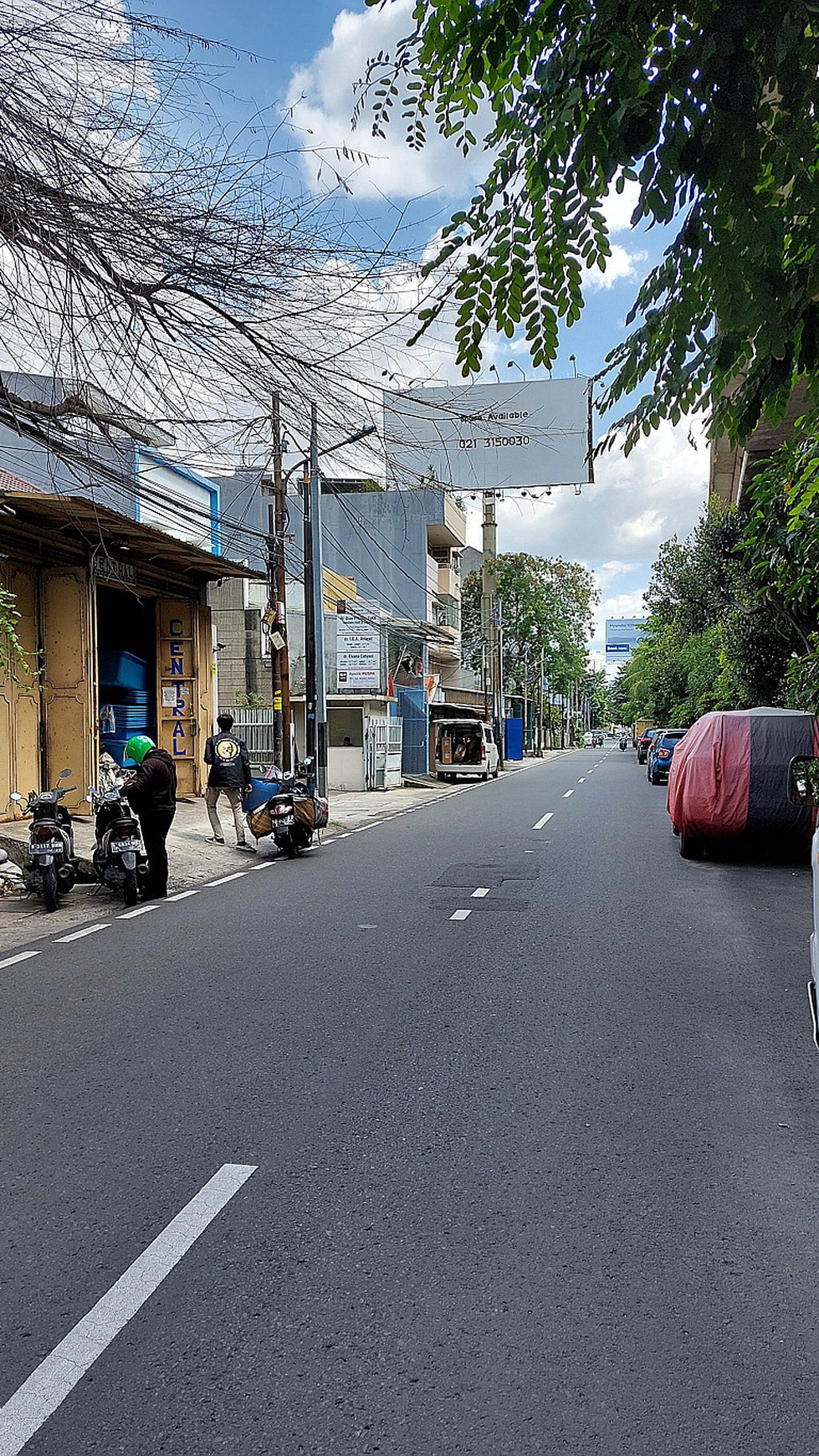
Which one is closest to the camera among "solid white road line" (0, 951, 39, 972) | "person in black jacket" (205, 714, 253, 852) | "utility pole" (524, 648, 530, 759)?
"solid white road line" (0, 951, 39, 972)

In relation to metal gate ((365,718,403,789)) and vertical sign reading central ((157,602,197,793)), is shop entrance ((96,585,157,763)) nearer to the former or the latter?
vertical sign reading central ((157,602,197,793))

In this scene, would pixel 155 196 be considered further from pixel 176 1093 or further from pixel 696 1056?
pixel 696 1056

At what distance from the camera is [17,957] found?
8828mm

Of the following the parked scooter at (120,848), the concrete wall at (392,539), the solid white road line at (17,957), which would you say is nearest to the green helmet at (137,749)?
the parked scooter at (120,848)

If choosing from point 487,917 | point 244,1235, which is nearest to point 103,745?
point 487,917

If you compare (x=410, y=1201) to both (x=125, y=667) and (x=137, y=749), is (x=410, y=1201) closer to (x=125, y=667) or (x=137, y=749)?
(x=137, y=749)

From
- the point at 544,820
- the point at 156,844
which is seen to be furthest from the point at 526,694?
the point at 156,844

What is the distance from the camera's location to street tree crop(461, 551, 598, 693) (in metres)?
56.0

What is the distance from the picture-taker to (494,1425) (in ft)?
9.29

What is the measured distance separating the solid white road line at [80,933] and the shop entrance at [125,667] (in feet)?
30.0

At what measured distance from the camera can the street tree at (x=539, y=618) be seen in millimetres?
55969

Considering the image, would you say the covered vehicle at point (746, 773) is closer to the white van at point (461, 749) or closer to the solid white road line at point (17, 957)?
the solid white road line at point (17, 957)

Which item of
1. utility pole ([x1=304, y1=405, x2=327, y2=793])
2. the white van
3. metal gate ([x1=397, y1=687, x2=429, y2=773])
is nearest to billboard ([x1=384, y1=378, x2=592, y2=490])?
utility pole ([x1=304, y1=405, x2=327, y2=793])

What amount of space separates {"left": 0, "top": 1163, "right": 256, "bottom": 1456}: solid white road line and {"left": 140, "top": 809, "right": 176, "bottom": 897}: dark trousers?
730 centimetres
